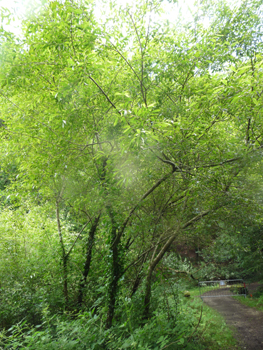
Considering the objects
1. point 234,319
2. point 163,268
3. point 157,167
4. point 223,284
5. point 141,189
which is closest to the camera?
point 157,167

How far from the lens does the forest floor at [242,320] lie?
4830 millimetres

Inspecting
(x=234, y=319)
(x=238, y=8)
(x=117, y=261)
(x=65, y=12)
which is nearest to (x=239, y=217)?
(x=117, y=261)

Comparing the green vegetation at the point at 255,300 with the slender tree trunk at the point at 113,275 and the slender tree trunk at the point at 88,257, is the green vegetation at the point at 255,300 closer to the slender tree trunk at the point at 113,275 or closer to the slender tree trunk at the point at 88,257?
the slender tree trunk at the point at 88,257

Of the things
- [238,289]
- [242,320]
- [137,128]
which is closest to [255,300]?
[238,289]

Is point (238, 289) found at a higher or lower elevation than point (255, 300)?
higher

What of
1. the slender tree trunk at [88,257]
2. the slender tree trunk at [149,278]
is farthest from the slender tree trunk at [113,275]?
the slender tree trunk at [88,257]

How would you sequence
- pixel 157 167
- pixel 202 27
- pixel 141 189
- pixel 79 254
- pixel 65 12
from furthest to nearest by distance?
1. pixel 79 254
2. pixel 141 189
3. pixel 157 167
4. pixel 202 27
5. pixel 65 12

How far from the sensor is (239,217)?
2811 millimetres

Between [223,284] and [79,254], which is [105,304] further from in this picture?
[223,284]

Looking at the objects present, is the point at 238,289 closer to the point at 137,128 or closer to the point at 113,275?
the point at 113,275

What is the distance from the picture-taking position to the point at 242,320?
247 inches

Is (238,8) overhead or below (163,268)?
overhead

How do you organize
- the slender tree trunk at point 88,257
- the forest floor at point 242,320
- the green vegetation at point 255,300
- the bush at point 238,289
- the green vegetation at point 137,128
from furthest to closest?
the bush at point 238,289 → the green vegetation at point 255,300 → the forest floor at point 242,320 → the slender tree trunk at point 88,257 → the green vegetation at point 137,128

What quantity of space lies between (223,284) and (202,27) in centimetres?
1041
